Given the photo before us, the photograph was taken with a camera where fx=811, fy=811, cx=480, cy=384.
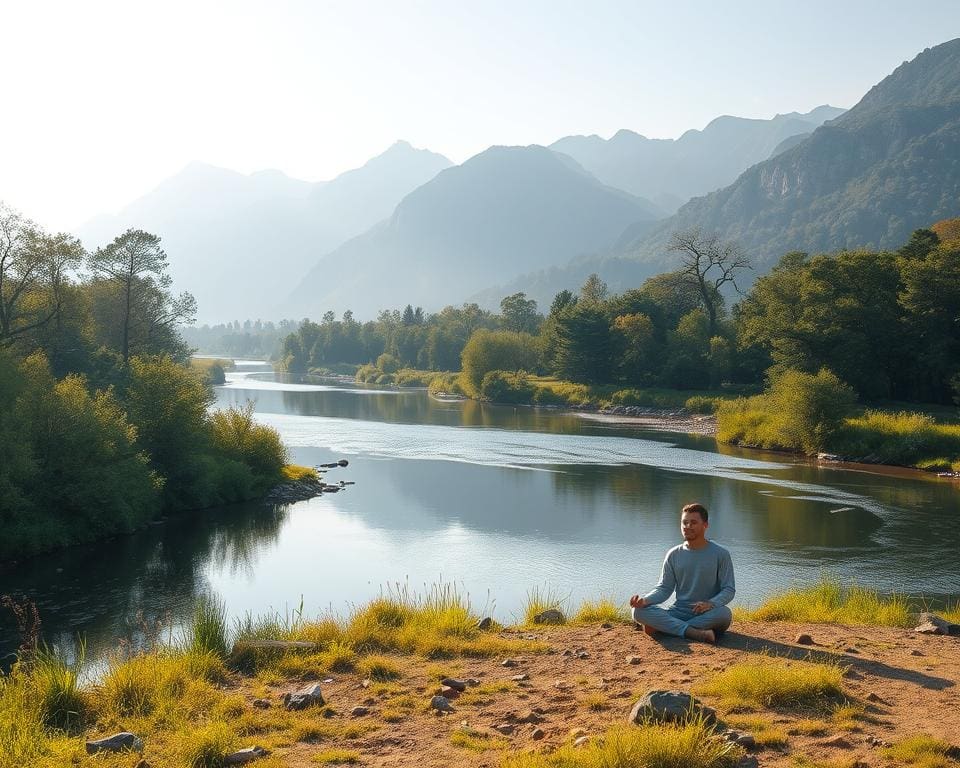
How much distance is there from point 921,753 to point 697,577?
14.5ft

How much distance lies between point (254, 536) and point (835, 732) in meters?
29.4

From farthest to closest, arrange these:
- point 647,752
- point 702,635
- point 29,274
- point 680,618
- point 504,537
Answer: point 29,274
point 504,537
point 680,618
point 702,635
point 647,752

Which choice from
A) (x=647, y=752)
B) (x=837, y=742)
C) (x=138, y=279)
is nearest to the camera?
(x=647, y=752)

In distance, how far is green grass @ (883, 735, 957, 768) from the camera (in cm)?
685

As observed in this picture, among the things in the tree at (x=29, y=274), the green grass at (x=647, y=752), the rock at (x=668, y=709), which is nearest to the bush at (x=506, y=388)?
the tree at (x=29, y=274)

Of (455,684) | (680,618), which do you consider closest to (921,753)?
(680,618)

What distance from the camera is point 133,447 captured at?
3562 centimetres

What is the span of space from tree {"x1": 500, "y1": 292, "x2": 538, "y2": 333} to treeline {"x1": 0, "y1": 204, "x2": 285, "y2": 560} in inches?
4064

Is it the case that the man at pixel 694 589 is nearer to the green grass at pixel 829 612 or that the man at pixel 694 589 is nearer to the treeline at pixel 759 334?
the green grass at pixel 829 612

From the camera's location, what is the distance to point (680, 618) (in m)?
11.6

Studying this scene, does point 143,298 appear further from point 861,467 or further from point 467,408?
point 861,467

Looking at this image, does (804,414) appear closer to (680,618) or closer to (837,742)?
(680,618)

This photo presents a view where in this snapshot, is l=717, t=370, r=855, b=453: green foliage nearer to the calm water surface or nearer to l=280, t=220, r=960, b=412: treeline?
the calm water surface

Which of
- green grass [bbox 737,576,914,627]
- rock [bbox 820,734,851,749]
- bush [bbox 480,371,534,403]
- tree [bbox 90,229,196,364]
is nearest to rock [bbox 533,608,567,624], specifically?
green grass [bbox 737,576,914,627]
